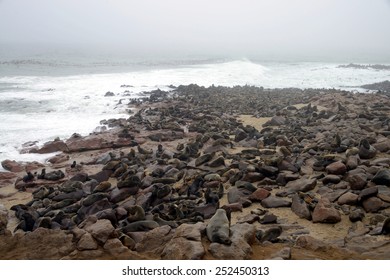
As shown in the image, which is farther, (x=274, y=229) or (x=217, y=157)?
(x=217, y=157)

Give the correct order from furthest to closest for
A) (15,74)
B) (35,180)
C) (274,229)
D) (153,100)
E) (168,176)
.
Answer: (15,74)
(153,100)
(35,180)
(168,176)
(274,229)

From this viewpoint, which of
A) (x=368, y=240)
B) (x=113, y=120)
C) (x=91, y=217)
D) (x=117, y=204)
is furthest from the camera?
(x=113, y=120)

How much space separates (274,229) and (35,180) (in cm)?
825

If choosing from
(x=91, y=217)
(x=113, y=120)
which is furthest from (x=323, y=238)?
(x=113, y=120)

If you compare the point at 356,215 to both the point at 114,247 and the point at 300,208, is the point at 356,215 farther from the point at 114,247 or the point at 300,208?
the point at 114,247

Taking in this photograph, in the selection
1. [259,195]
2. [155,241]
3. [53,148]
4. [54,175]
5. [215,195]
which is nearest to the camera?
[155,241]

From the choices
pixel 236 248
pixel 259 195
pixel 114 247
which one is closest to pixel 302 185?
pixel 259 195

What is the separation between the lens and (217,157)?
36.5ft

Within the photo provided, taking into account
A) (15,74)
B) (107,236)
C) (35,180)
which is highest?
(15,74)

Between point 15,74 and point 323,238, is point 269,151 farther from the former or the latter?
point 15,74

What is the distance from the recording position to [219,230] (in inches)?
210

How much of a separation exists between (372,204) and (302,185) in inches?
67.4

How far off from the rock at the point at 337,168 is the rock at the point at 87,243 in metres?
6.13
